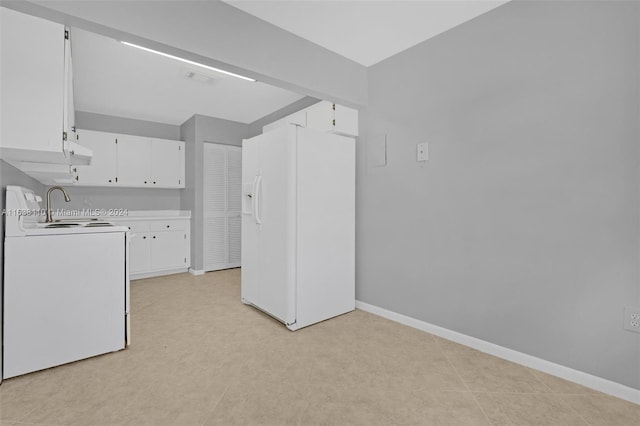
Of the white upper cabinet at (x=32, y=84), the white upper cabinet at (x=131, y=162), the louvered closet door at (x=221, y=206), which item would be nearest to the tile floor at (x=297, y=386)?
the white upper cabinet at (x=32, y=84)

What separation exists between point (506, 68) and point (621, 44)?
58cm

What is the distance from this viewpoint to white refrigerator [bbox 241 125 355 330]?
2623 millimetres

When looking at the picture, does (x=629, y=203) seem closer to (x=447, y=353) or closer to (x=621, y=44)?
(x=621, y=44)

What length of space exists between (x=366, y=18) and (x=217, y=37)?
1117 mm

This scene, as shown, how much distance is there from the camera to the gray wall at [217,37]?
170 centimetres

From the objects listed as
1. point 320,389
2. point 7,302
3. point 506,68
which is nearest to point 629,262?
point 506,68

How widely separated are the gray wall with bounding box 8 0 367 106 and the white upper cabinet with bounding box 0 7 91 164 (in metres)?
0.08

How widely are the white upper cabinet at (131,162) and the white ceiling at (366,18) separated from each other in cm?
328

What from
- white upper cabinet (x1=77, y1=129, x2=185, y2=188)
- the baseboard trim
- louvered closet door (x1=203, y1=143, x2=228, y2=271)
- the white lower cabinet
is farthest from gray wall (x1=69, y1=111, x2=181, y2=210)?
the baseboard trim

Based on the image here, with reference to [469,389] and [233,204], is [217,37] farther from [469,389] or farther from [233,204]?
[233,204]

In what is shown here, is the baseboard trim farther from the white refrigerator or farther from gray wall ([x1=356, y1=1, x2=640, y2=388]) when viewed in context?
the white refrigerator

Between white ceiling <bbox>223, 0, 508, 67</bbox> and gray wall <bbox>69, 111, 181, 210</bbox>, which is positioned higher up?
white ceiling <bbox>223, 0, 508, 67</bbox>

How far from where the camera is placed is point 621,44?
5.54ft

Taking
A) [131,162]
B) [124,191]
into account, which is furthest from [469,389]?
[124,191]
